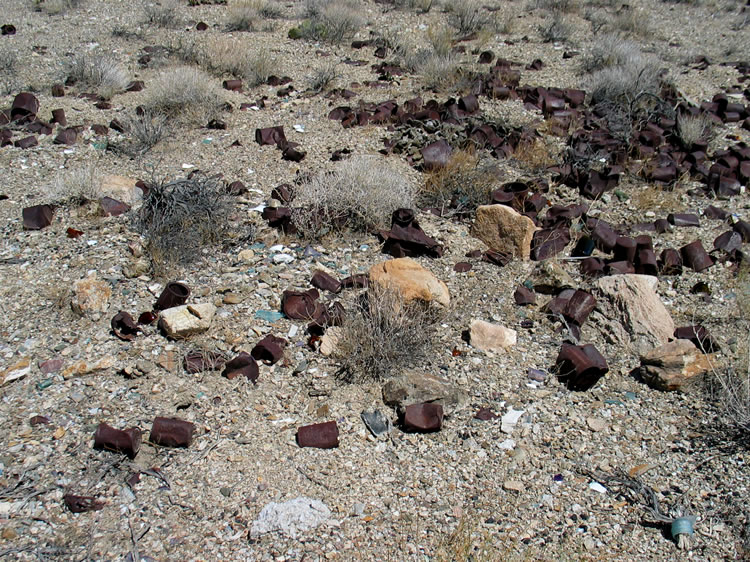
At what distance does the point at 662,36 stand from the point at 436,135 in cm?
734

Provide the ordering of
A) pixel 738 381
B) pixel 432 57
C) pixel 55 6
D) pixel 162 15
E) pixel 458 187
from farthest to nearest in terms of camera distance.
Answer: pixel 55 6, pixel 162 15, pixel 432 57, pixel 458 187, pixel 738 381

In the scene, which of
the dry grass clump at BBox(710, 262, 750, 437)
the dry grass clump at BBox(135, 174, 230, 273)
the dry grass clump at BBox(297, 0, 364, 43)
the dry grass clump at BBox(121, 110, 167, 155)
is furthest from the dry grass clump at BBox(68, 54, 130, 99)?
the dry grass clump at BBox(710, 262, 750, 437)

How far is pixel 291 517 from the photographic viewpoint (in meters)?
2.74

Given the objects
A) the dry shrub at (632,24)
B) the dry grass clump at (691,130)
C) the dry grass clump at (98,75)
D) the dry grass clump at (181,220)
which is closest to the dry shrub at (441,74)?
the dry grass clump at (691,130)

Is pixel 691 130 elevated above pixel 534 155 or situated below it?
above

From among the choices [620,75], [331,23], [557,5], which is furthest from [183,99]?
[557,5]

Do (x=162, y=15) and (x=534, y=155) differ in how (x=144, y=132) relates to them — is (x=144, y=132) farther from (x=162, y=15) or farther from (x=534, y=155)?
(x=162, y=15)

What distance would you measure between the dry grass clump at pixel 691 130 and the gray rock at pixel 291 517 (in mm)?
5720

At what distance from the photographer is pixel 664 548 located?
2641 millimetres

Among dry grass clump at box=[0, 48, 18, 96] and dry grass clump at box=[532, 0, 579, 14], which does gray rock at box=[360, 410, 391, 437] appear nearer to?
dry grass clump at box=[0, 48, 18, 96]

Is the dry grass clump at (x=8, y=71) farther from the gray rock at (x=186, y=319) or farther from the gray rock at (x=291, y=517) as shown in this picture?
the gray rock at (x=291, y=517)

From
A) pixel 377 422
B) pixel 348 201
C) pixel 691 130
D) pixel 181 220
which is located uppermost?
pixel 691 130

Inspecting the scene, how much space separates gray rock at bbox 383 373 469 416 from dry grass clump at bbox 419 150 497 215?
2.19 metres

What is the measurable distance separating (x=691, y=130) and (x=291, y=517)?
591 centimetres
